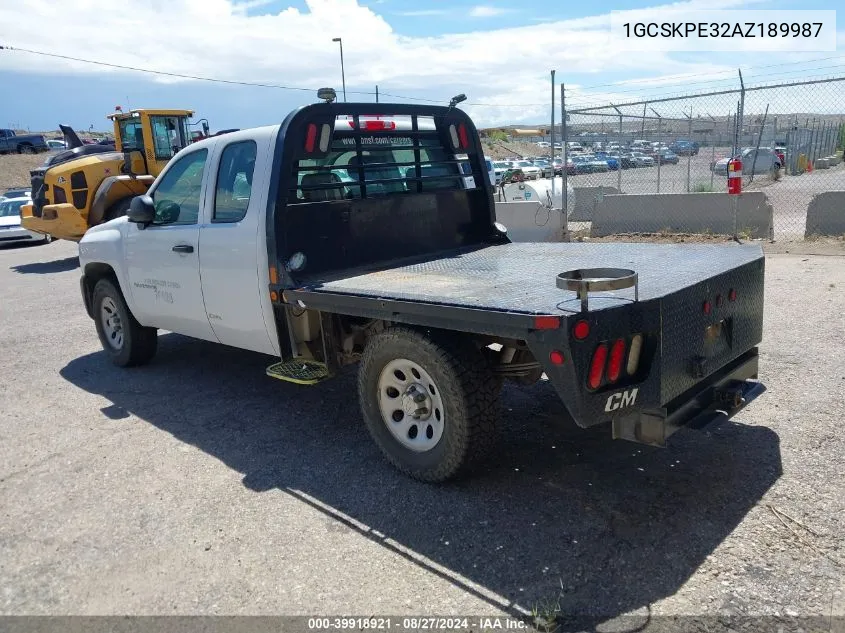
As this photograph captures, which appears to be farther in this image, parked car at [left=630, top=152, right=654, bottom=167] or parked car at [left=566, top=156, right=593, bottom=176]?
parked car at [left=566, top=156, right=593, bottom=176]

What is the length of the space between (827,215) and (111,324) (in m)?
11.0

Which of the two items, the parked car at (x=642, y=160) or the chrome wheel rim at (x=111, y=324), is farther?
the parked car at (x=642, y=160)

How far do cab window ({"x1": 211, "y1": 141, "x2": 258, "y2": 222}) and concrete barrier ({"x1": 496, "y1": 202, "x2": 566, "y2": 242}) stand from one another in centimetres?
847

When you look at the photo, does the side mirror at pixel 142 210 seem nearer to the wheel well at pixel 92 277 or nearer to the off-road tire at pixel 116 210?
the wheel well at pixel 92 277

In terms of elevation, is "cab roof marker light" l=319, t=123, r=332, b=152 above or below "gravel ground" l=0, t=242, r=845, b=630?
above

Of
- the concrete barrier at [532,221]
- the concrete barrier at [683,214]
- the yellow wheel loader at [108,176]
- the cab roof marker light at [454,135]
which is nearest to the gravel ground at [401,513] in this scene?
the cab roof marker light at [454,135]

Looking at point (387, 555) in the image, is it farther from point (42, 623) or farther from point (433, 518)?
point (42, 623)

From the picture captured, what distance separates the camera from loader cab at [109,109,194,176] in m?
15.5

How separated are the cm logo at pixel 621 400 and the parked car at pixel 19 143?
5368 cm

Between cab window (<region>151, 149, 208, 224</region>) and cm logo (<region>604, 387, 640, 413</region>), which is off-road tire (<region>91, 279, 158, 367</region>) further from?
cm logo (<region>604, 387, 640, 413</region>)

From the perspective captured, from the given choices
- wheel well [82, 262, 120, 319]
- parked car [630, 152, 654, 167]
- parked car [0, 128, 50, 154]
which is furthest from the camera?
parked car [0, 128, 50, 154]

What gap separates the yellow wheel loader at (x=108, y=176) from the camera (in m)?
14.8

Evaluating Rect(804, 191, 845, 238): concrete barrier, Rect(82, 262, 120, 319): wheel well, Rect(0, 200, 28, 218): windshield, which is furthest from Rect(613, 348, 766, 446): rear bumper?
Rect(0, 200, 28, 218): windshield

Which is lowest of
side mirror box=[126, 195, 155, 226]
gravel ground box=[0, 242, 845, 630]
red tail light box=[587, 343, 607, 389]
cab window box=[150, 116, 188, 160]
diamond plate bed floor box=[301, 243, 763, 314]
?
gravel ground box=[0, 242, 845, 630]
